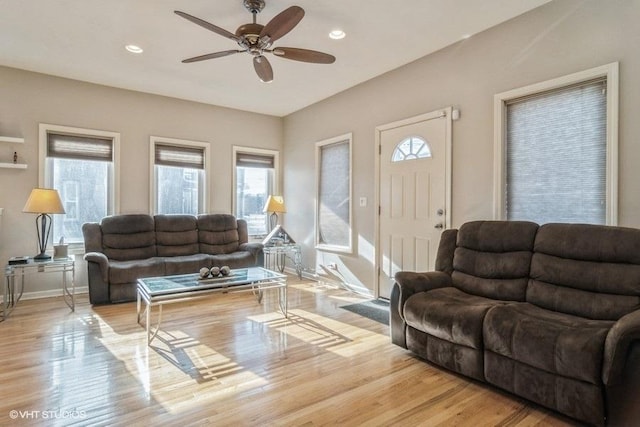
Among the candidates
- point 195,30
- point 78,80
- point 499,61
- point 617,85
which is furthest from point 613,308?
point 78,80

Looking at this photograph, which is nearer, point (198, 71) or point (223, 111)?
point (198, 71)

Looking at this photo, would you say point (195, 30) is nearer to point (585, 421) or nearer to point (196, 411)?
point (196, 411)

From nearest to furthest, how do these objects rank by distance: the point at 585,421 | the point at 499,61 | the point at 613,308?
1. the point at 585,421
2. the point at 613,308
3. the point at 499,61

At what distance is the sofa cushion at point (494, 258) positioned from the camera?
105 inches

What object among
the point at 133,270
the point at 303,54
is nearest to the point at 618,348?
the point at 303,54

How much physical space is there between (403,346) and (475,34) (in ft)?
9.87

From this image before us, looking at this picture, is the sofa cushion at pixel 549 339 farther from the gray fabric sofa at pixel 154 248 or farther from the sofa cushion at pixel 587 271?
the gray fabric sofa at pixel 154 248

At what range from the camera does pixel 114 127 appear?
4902mm

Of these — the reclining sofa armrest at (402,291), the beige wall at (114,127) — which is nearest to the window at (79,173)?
the beige wall at (114,127)

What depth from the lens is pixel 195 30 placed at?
10.9 ft

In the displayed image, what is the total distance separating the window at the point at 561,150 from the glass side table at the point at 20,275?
4679 mm

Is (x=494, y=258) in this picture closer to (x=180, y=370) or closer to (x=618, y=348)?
(x=618, y=348)

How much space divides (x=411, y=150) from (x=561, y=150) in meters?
1.55

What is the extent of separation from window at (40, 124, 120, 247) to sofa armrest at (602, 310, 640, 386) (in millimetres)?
5425
